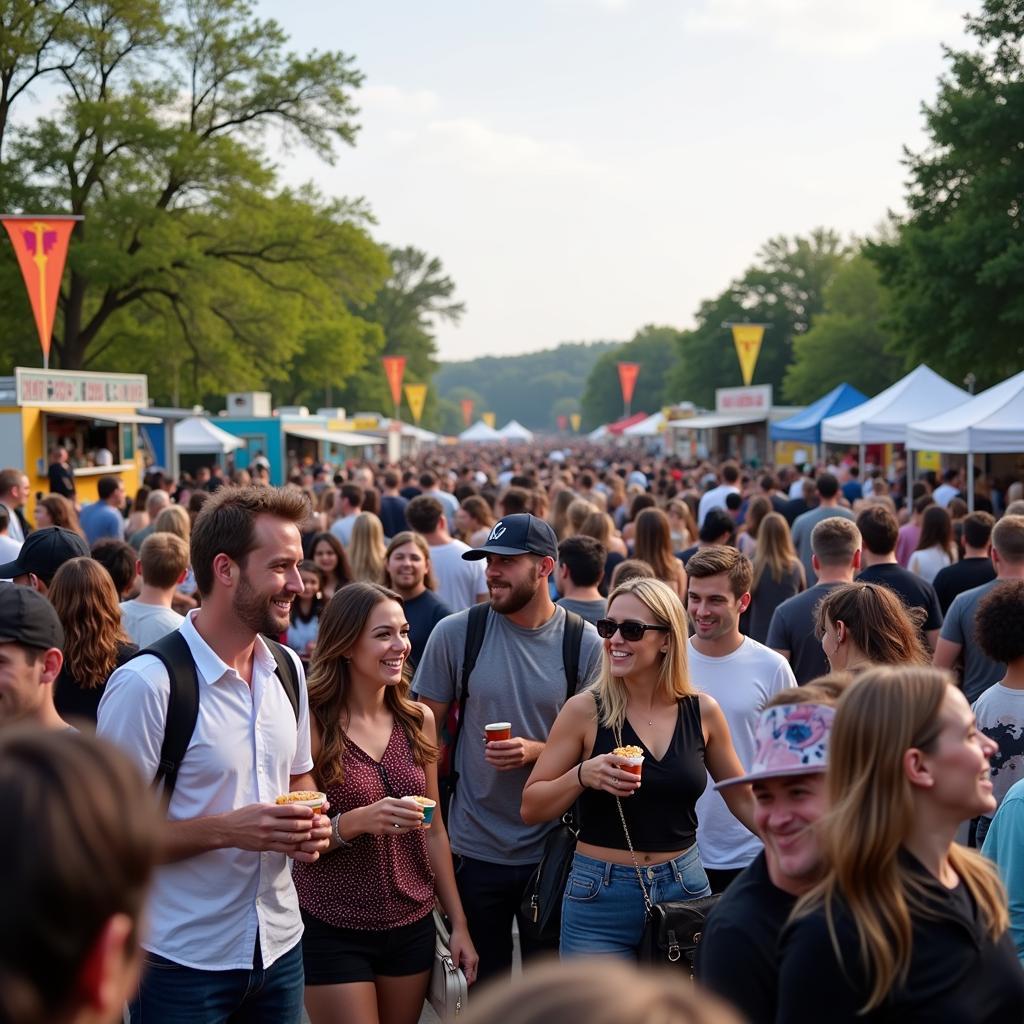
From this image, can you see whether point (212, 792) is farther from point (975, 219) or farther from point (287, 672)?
point (975, 219)

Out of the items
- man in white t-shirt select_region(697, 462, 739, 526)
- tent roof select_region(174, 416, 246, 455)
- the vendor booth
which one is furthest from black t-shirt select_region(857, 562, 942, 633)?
tent roof select_region(174, 416, 246, 455)

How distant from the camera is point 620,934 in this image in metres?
3.94

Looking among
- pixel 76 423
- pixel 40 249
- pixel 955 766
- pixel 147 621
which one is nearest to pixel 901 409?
pixel 40 249

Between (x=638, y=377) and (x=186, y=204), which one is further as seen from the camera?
(x=638, y=377)

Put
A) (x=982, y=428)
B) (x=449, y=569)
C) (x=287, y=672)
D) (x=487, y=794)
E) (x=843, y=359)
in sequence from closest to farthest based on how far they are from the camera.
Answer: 1. (x=287, y=672)
2. (x=487, y=794)
3. (x=449, y=569)
4. (x=982, y=428)
5. (x=843, y=359)

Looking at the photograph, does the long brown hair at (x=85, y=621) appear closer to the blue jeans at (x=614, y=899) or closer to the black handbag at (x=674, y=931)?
the blue jeans at (x=614, y=899)

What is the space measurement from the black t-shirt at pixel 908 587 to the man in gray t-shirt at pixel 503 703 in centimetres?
283

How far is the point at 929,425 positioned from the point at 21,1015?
17199 millimetres

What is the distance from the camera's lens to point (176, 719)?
10.9ft

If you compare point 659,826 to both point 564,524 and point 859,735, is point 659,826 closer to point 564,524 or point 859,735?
point 859,735

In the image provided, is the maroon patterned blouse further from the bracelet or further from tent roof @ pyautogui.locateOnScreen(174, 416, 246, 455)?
tent roof @ pyautogui.locateOnScreen(174, 416, 246, 455)

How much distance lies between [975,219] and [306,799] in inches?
1172

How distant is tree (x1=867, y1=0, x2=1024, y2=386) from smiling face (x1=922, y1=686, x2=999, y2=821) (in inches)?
1063

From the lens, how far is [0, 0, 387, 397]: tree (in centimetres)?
3450
